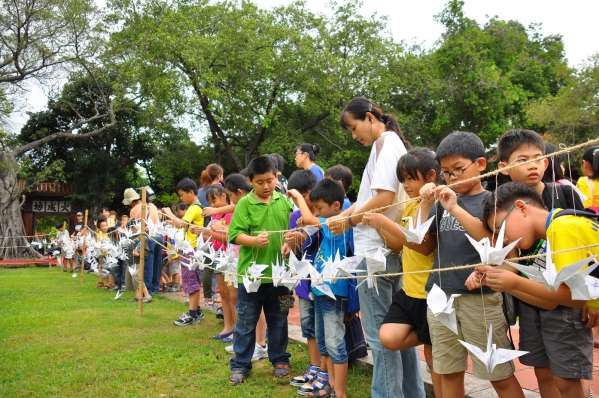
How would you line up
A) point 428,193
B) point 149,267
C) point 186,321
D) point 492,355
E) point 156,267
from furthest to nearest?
point 156,267 < point 149,267 < point 186,321 < point 428,193 < point 492,355

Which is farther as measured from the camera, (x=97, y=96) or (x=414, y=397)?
(x=97, y=96)

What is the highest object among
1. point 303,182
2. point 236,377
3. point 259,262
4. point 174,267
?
point 303,182

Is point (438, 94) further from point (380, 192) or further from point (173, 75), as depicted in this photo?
point (380, 192)

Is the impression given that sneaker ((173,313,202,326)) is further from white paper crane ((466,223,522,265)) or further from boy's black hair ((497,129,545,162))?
white paper crane ((466,223,522,265))

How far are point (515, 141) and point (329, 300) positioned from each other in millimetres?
1532

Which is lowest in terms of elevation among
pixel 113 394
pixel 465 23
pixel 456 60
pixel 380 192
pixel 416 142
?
pixel 113 394

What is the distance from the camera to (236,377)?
3.91m

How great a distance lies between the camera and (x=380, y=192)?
2844 mm

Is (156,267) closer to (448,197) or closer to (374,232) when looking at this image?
(374,232)

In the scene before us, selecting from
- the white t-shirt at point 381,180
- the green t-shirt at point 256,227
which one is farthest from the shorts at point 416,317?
the green t-shirt at point 256,227

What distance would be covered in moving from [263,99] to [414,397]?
62.0 feet

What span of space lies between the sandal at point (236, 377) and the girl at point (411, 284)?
1.65m

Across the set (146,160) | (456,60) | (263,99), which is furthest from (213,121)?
(456,60)

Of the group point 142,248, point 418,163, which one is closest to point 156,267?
point 142,248
